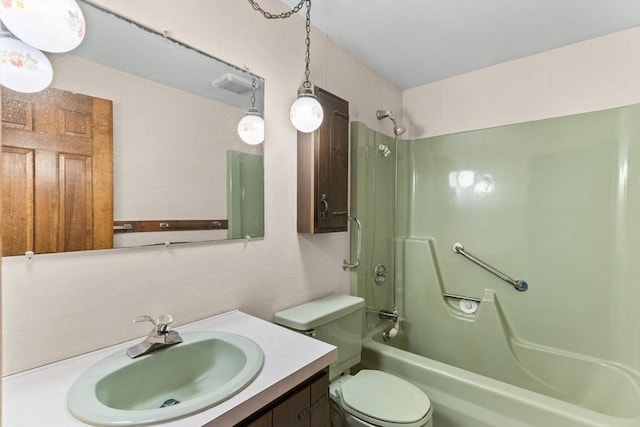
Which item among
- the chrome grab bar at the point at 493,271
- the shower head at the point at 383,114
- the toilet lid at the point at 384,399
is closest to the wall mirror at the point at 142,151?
the toilet lid at the point at 384,399

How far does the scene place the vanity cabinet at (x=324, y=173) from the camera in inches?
66.1

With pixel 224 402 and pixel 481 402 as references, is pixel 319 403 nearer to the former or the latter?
pixel 224 402

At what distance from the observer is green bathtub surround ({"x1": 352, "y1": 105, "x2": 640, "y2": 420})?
73.7 inches

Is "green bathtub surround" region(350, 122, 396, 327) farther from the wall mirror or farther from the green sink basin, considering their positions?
the green sink basin

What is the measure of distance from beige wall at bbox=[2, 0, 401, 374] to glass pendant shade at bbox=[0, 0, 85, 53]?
16 centimetres

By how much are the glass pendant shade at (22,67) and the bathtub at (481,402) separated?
2.00 m

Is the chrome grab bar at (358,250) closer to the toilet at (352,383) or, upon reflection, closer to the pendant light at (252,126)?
the toilet at (352,383)

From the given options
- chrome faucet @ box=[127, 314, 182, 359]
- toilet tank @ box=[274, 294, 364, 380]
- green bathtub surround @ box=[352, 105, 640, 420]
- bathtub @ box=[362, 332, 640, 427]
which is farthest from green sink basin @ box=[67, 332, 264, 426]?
green bathtub surround @ box=[352, 105, 640, 420]

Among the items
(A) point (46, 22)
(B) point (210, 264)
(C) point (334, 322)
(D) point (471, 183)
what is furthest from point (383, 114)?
(A) point (46, 22)

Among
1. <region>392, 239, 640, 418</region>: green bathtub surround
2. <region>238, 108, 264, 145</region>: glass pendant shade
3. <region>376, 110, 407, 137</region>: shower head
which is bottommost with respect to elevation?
<region>392, 239, 640, 418</region>: green bathtub surround

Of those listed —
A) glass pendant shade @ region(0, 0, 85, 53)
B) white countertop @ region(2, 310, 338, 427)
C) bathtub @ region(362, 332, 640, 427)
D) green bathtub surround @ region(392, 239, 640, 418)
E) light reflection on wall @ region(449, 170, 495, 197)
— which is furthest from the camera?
light reflection on wall @ region(449, 170, 495, 197)

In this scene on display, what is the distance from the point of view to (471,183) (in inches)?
94.2

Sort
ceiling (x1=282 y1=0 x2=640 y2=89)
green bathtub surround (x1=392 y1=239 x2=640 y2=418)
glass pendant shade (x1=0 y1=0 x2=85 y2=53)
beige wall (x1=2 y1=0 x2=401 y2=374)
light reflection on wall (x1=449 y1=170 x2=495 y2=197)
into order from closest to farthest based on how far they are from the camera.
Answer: glass pendant shade (x1=0 y1=0 x2=85 y2=53) < beige wall (x1=2 y1=0 x2=401 y2=374) < ceiling (x1=282 y1=0 x2=640 y2=89) < green bathtub surround (x1=392 y1=239 x2=640 y2=418) < light reflection on wall (x1=449 y1=170 x2=495 y2=197)

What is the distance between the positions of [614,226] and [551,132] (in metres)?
0.69
